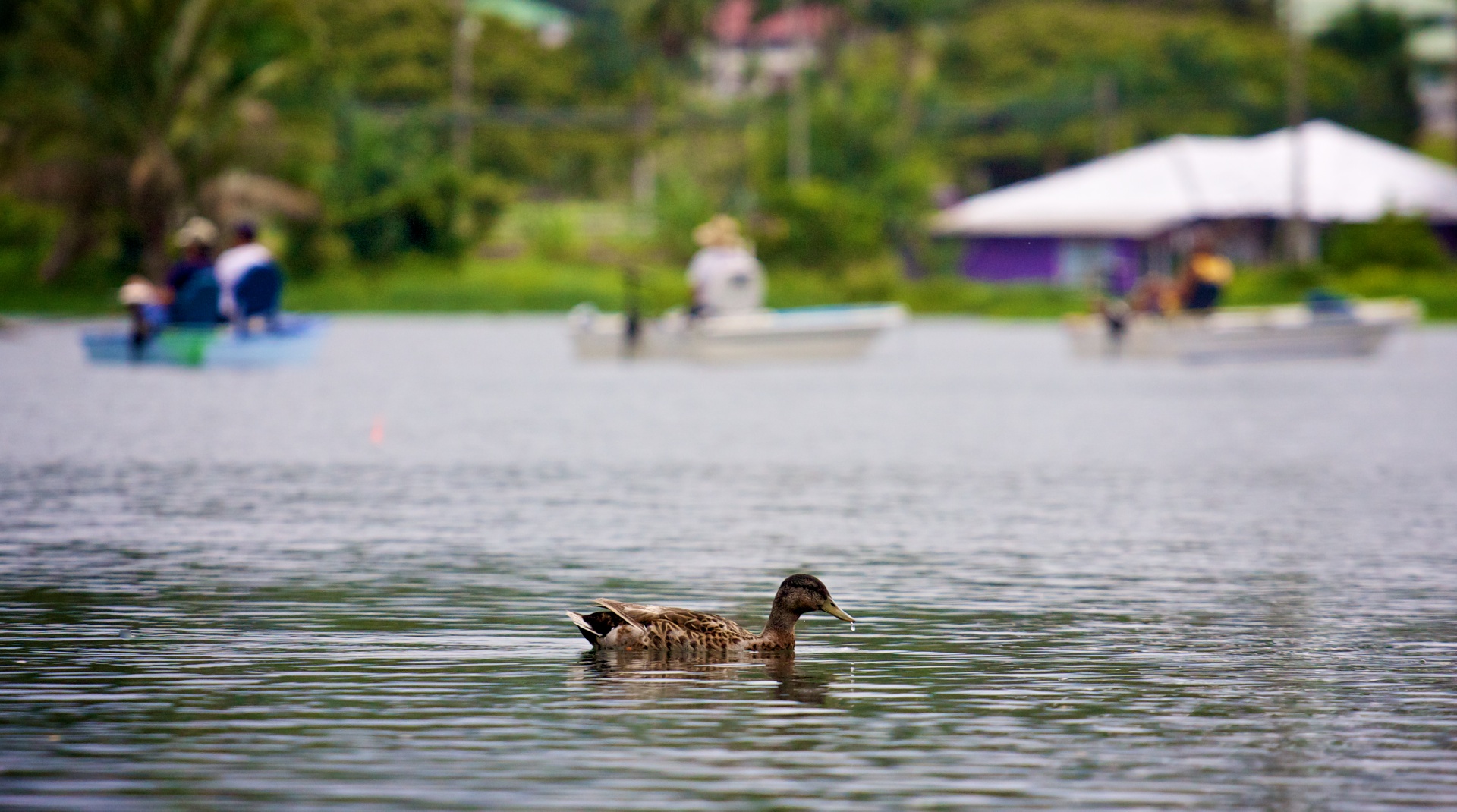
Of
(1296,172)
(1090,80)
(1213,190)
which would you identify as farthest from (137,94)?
(1090,80)

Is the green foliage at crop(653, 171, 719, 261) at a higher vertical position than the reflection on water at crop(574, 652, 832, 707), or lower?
higher

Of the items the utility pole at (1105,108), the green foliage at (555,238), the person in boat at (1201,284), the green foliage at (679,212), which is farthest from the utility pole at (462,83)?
the person in boat at (1201,284)

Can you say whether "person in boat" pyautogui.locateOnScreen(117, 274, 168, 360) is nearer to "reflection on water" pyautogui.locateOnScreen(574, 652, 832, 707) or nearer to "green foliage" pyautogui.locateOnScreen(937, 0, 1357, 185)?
"reflection on water" pyautogui.locateOnScreen(574, 652, 832, 707)

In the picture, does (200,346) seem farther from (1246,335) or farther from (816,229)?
(816,229)

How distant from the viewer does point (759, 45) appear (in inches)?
5354

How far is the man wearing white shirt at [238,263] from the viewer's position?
118 feet

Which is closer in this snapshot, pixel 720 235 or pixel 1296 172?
pixel 720 235

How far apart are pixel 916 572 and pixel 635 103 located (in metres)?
76.8

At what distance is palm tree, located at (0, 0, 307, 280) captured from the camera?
53844 mm

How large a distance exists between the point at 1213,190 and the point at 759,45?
6123cm

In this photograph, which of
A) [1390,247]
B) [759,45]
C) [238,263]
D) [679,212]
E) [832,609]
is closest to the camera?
[832,609]

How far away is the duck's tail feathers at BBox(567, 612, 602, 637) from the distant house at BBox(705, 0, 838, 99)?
6266 centimetres

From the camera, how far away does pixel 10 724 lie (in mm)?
9539

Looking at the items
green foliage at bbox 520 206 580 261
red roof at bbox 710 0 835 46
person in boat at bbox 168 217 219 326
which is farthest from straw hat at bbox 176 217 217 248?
red roof at bbox 710 0 835 46
